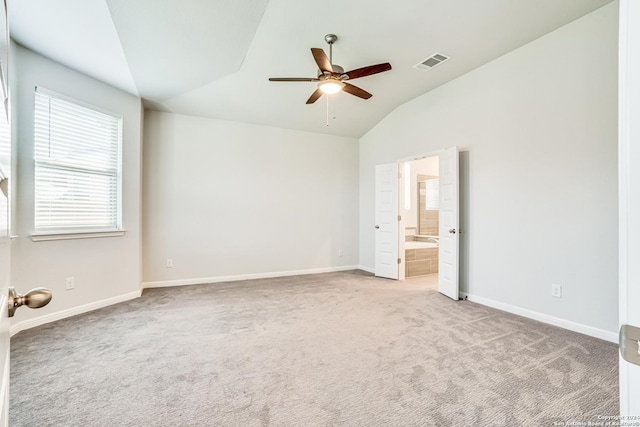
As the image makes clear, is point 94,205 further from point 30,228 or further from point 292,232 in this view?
point 292,232

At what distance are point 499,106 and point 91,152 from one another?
194 inches

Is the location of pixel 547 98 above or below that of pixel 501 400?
above

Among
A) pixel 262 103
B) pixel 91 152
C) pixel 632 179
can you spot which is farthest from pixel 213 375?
pixel 262 103

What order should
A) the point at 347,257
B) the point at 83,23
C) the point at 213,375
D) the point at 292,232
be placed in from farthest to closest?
1. the point at 347,257
2. the point at 292,232
3. the point at 83,23
4. the point at 213,375

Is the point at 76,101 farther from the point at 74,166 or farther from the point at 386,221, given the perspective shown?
the point at 386,221

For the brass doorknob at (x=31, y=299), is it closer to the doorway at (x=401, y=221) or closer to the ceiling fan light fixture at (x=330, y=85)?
the ceiling fan light fixture at (x=330, y=85)

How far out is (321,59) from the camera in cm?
264

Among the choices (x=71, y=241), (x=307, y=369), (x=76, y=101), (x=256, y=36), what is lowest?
(x=307, y=369)

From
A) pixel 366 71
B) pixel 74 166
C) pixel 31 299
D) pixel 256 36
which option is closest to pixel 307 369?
pixel 31 299

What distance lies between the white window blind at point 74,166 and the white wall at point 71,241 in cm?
9

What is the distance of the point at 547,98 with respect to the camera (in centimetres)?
300

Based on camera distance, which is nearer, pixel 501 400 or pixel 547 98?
pixel 501 400

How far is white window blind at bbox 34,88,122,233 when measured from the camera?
294 cm

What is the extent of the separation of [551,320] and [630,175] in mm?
3335
